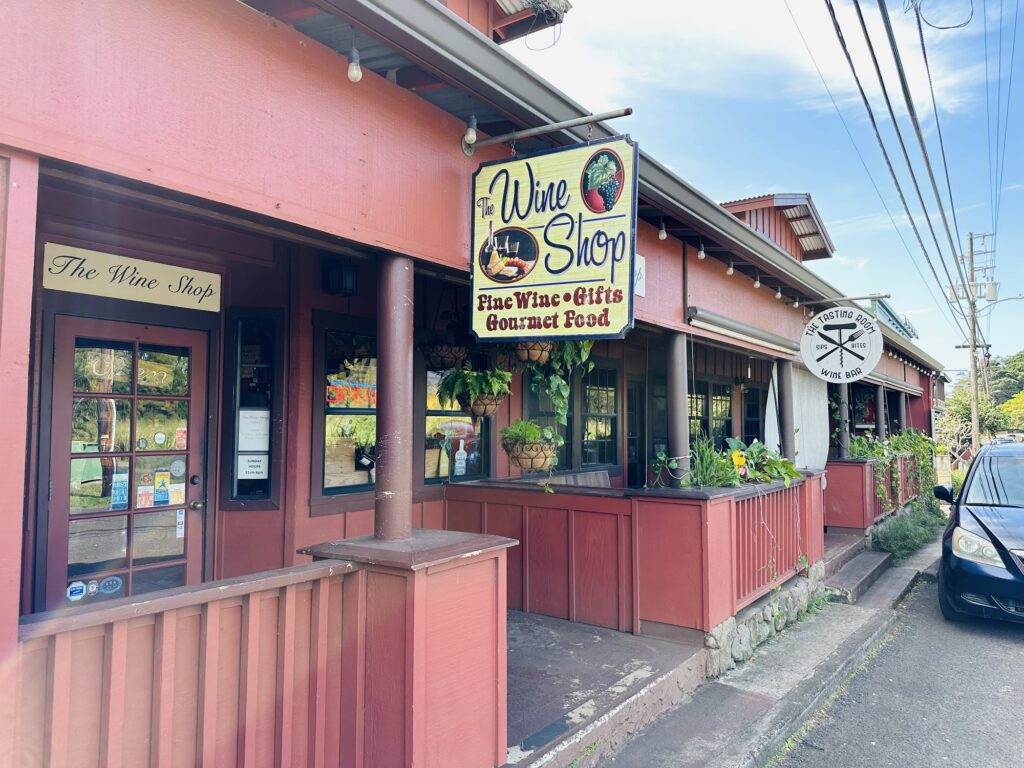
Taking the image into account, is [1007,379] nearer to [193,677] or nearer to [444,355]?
[444,355]

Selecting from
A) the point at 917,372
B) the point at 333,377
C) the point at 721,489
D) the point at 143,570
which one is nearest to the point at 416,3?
the point at 333,377

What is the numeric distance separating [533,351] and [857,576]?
209 inches

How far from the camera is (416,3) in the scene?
8.90 ft

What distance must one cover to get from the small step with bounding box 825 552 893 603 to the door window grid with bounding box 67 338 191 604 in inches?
240

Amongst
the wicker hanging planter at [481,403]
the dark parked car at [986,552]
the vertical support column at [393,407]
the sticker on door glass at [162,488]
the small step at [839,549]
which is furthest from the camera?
the small step at [839,549]

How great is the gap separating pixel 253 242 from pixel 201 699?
121 inches

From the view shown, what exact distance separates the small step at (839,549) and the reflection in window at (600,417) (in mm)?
2665

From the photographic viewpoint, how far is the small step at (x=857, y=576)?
6.78 m

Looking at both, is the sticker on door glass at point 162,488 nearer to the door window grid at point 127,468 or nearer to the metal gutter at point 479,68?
the door window grid at point 127,468

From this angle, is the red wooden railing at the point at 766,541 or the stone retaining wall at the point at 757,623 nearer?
the stone retaining wall at the point at 757,623

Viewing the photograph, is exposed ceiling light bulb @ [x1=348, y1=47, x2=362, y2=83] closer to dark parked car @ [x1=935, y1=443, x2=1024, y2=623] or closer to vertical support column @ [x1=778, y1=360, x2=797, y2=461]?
dark parked car @ [x1=935, y1=443, x2=1024, y2=623]

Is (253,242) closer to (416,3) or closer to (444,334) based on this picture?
(444,334)

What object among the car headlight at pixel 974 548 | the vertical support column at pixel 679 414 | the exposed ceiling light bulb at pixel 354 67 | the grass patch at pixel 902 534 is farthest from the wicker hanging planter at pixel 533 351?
the grass patch at pixel 902 534

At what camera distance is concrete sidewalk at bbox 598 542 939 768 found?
3473mm
